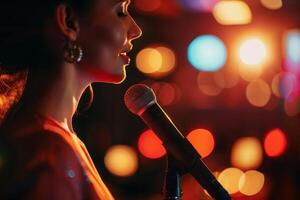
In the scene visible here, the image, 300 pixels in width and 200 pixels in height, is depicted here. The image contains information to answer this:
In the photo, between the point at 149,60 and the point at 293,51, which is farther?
the point at 149,60

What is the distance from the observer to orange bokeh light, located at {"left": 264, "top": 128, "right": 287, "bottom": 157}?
13.5 meters

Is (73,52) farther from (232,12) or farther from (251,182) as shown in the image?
(251,182)

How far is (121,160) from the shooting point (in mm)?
13742

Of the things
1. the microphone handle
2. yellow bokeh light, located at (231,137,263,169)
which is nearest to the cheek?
the microphone handle

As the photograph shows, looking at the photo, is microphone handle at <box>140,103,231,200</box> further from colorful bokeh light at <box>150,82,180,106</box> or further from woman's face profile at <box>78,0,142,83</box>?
colorful bokeh light at <box>150,82,180,106</box>

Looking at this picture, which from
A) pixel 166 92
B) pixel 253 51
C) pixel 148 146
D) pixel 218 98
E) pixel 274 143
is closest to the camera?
pixel 253 51

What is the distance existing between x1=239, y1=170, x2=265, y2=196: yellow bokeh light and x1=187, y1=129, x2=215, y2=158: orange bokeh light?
49.8 inches

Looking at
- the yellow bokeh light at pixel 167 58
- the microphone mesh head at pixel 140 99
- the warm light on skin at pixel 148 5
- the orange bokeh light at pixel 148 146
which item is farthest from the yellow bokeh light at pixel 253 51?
the microphone mesh head at pixel 140 99

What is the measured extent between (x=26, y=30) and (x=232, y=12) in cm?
968

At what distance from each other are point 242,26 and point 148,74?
95.4 inches

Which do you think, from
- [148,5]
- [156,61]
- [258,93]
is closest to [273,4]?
[148,5]

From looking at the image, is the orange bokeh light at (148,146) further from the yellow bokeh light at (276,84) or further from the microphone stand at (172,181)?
the microphone stand at (172,181)

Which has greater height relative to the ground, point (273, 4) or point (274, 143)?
point (273, 4)

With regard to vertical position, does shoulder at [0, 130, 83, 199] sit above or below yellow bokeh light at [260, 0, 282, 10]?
below
